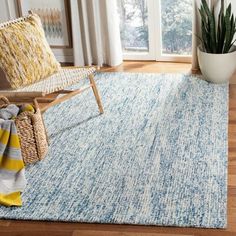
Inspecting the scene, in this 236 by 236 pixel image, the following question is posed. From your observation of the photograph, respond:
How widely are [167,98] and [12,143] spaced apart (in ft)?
4.21

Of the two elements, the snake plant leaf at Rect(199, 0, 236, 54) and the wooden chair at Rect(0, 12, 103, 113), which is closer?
the wooden chair at Rect(0, 12, 103, 113)

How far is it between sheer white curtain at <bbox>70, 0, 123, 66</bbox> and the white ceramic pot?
73 cm

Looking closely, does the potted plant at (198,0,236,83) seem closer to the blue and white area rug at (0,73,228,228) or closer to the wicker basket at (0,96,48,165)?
the blue and white area rug at (0,73,228,228)

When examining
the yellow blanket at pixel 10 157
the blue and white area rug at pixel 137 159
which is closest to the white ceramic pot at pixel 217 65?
the blue and white area rug at pixel 137 159

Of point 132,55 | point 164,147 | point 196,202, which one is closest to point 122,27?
Answer: point 132,55

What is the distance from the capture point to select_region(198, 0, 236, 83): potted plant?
11.5ft

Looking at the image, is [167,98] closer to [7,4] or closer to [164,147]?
[164,147]

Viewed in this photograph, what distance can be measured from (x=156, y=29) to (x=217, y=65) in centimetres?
72

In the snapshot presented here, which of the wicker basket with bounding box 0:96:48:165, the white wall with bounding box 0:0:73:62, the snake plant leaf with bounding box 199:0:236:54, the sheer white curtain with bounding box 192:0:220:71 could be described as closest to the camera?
the wicker basket with bounding box 0:96:48:165

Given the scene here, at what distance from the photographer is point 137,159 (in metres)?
2.77

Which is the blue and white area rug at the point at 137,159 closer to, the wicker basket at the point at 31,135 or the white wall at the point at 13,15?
the wicker basket at the point at 31,135

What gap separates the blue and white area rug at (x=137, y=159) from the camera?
7.74ft

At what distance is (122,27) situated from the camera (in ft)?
13.5

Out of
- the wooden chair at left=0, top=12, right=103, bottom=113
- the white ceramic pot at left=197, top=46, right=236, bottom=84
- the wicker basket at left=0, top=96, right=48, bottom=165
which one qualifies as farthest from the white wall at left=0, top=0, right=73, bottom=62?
the wicker basket at left=0, top=96, right=48, bottom=165
